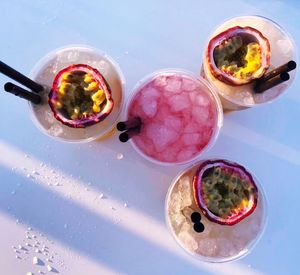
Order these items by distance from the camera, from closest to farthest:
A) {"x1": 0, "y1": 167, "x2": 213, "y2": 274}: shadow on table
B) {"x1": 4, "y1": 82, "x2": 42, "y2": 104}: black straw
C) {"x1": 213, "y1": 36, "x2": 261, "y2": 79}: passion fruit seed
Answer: {"x1": 4, "y1": 82, "x2": 42, "y2": 104}: black straw → {"x1": 213, "y1": 36, "x2": 261, "y2": 79}: passion fruit seed → {"x1": 0, "y1": 167, "x2": 213, "y2": 274}: shadow on table

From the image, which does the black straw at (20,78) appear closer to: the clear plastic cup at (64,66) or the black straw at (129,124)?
the clear plastic cup at (64,66)

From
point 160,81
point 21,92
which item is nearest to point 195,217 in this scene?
point 160,81

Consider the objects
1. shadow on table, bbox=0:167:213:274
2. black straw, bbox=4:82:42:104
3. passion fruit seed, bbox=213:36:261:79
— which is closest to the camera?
black straw, bbox=4:82:42:104

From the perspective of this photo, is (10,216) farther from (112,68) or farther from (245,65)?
(245,65)

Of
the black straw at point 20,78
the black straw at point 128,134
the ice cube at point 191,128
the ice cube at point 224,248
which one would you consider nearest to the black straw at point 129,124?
the black straw at point 128,134

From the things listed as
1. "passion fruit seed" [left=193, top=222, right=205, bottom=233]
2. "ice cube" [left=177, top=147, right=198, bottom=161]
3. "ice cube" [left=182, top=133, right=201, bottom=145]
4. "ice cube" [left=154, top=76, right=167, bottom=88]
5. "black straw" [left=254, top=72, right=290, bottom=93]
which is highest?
"black straw" [left=254, top=72, right=290, bottom=93]

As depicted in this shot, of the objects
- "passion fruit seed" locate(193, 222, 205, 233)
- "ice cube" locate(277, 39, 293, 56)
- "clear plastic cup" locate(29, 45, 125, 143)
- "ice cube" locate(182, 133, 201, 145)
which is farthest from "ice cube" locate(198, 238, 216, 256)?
"ice cube" locate(277, 39, 293, 56)

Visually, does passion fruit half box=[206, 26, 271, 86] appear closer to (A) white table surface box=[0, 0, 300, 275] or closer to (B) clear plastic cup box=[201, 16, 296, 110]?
(B) clear plastic cup box=[201, 16, 296, 110]

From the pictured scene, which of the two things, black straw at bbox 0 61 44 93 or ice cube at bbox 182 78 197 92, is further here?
ice cube at bbox 182 78 197 92
